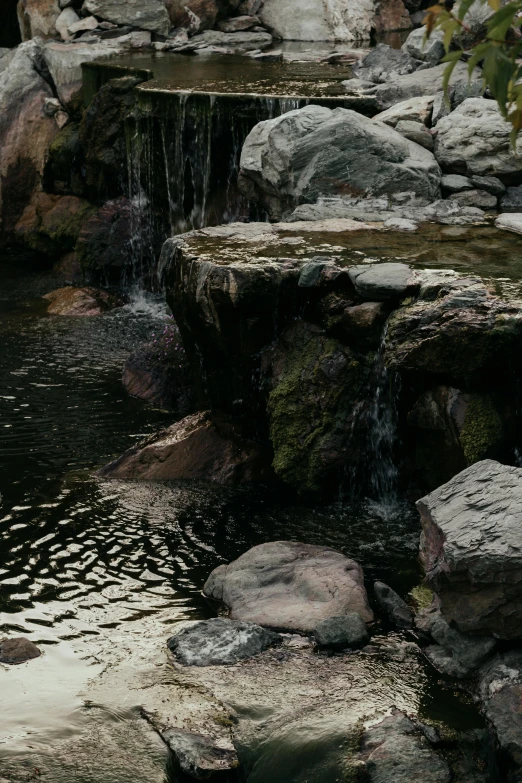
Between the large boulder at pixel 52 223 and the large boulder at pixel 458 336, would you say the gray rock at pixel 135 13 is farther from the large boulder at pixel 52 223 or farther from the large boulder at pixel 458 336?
the large boulder at pixel 458 336

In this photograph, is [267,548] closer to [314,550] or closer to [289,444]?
[314,550]

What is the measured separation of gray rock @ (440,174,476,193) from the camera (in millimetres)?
10888

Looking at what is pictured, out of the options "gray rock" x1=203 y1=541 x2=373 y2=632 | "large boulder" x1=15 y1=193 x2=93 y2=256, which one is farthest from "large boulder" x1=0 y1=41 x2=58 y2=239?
"gray rock" x1=203 y1=541 x2=373 y2=632

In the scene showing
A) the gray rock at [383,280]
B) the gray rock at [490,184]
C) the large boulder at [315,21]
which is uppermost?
the large boulder at [315,21]

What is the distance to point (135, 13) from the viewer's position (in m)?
18.3

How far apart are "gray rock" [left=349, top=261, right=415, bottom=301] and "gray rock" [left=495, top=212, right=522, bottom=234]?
210 centimetres

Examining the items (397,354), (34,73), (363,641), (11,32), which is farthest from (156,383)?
(11,32)

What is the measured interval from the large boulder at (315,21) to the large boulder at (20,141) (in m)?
4.64

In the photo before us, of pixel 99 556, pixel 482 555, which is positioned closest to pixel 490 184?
pixel 99 556

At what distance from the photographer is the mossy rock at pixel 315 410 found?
8.26 meters

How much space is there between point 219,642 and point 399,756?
4.65 ft

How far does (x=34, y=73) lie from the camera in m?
17.1

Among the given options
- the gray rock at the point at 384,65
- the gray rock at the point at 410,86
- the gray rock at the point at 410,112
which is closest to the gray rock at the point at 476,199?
the gray rock at the point at 410,112

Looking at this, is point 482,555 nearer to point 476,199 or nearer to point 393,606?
point 393,606
